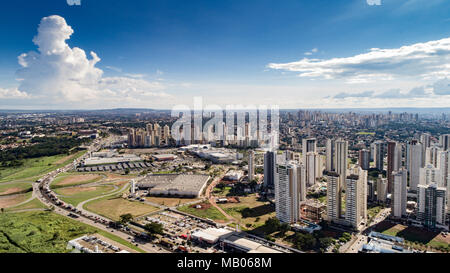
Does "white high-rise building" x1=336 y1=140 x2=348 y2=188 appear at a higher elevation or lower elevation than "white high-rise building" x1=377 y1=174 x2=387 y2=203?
higher

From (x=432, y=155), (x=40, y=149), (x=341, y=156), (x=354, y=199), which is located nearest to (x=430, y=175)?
(x=432, y=155)

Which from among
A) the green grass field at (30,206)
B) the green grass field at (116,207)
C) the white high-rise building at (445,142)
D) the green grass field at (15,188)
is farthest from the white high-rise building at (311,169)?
the green grass field at (15,188)

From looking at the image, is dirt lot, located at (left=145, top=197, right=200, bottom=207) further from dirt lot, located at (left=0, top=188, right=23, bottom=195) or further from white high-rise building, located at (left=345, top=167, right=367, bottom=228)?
dirt lot, located at (left=0, top=188, right=23, bottom=195)

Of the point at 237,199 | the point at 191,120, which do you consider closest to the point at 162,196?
the point at 237,199

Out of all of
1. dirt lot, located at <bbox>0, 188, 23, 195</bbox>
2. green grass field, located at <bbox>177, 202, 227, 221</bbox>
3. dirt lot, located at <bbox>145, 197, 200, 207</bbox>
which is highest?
dirt lot, located at <bbox>0, 188, 23, 195</bbox>

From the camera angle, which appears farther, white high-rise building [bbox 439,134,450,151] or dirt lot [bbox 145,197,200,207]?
white high-rise building [bbox 439,134,450,151]

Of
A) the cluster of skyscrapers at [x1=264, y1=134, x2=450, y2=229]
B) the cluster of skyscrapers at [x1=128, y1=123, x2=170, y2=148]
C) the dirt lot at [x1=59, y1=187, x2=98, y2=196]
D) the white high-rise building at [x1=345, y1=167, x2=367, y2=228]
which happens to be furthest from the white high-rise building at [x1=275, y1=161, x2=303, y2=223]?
the cluster of skyscrapers at [x1=128, y1=123, x2=170, y2=148]

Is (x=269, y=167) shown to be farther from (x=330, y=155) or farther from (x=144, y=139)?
(x=144, y=139)
